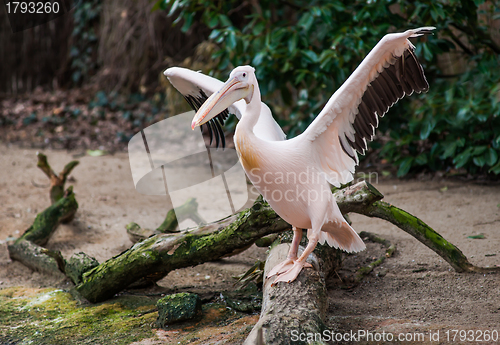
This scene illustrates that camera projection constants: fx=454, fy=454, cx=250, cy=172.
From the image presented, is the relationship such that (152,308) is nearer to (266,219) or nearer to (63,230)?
(266,219)

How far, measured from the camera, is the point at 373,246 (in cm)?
322

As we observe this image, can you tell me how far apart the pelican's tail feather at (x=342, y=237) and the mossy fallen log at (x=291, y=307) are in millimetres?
128

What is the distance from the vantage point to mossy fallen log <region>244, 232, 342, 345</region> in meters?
1.75

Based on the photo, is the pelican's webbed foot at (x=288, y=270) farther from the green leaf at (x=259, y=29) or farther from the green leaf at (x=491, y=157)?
the green leaf at (x=259, y=29)

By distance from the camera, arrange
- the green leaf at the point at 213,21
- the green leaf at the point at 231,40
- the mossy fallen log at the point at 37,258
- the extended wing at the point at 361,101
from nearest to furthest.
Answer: the extended wing at the point at 361,101 → the mossy fallen log at the point at 37,258 → the green leaf at the point at 231,40 → the green leaf at the point at 213,21

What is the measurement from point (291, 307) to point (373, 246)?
1.46 meters

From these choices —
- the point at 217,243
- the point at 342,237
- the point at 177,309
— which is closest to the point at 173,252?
the point at 217,243

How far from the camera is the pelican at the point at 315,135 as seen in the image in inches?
82.3

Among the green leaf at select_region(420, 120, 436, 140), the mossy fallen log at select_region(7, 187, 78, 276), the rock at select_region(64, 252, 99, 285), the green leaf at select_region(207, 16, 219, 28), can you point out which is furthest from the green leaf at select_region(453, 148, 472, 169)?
the mossy fallen log at select_region(7, 187, 78, 276)

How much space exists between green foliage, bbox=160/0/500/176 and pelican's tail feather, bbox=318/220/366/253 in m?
2.03

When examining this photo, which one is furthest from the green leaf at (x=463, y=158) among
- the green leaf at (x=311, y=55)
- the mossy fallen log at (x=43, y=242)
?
the mossy fallen log at (x=43, y=242)

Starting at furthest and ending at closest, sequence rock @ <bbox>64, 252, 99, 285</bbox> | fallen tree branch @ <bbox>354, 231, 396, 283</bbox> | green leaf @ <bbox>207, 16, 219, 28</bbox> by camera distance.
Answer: green leaf @ <bbox>207, 16, 219, 28</bbox> → rock @ <bbox>64, 252, 99, 285</bbox> → fallen tree branch @ <bbox>354, 231, 396, 283</bbox>

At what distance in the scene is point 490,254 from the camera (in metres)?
2.91

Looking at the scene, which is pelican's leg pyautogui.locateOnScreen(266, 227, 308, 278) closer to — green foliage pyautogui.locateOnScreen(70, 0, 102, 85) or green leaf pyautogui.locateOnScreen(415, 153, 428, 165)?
green leaf pyautogui.locateOnScreen(415, 153, 428, 165)
